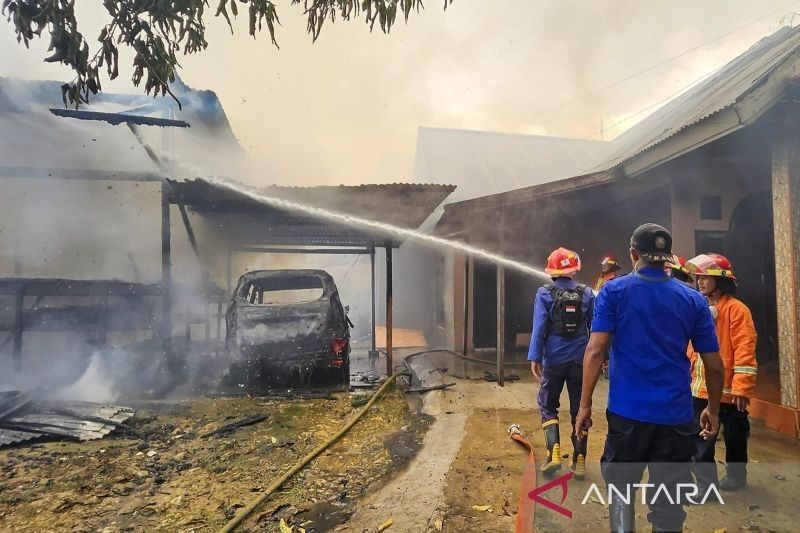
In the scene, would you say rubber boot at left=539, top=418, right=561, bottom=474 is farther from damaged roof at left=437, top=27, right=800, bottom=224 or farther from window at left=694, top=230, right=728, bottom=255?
window at left=694, top=230, right=728, bottom=255

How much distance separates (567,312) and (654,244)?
1.46 meters

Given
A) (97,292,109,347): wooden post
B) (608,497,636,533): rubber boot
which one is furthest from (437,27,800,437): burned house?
(97,292,109,347): wooden post

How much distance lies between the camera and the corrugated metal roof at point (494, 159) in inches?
627

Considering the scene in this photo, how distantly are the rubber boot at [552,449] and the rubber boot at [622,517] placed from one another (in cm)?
128

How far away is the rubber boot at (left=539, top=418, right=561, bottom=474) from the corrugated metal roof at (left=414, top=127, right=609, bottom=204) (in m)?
11.3

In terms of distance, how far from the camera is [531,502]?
287 cm

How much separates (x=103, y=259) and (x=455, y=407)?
8102 millimetres

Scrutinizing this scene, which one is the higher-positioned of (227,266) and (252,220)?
(252,220)

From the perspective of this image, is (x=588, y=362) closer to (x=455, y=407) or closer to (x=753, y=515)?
(x=753, y=515)

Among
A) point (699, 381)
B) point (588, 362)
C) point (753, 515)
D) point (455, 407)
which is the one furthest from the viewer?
point (455, 407)

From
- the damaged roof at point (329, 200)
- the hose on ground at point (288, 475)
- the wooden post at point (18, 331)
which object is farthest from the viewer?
the wooden post at point (18, 331)

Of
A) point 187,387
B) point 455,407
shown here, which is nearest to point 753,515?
point 455,407

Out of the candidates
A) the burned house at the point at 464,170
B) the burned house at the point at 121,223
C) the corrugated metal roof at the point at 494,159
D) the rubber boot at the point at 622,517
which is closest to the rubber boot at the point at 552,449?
the rubber boot at the point at 622,517

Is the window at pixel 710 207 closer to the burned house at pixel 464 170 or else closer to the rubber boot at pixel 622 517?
the burned house at pixel 464 170
